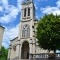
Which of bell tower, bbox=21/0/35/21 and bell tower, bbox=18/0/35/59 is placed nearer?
bell tower, bbox=18/0/35/59

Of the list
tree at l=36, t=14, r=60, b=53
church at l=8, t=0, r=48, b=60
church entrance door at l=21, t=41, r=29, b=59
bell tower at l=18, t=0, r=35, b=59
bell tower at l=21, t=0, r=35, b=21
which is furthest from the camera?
bell tower at l=21, t=0, r=35, b=21

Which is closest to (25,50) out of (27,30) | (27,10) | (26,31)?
(26,31)

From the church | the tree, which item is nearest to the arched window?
the church

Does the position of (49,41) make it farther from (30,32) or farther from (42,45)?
(30,32)

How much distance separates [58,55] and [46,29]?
488cm

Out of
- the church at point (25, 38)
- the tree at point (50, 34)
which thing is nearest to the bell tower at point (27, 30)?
the church at point (25, 38)

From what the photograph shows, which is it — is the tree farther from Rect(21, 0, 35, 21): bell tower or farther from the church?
Rect(21, 0, 35, 21): bell tower

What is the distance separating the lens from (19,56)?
42.1 metres

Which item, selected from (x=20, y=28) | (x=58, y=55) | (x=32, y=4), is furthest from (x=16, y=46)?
(x=58, y=55)

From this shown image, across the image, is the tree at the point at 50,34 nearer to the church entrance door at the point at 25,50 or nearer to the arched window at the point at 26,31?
the arched window at the point at 26,31

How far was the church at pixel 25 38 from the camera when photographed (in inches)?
1666

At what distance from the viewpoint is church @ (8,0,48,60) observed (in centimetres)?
4231

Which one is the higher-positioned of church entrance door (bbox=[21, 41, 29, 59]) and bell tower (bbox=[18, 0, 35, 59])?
bell tower (bbox=[18, 0, 35, 59])

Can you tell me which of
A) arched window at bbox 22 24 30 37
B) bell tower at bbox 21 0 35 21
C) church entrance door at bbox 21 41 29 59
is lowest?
church entrance door at bbox 21 41 29 59
